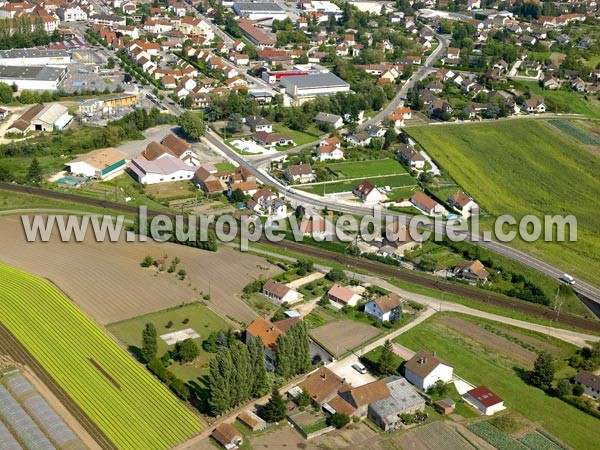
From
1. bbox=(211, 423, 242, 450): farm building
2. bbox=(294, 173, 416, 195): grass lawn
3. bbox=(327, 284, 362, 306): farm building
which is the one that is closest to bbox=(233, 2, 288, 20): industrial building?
bbox=(294, 173, 416, 195): grass lawn

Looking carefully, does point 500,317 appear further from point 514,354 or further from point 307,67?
point 307,67

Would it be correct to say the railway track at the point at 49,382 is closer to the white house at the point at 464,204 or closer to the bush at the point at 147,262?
the bush at the point at 147,262

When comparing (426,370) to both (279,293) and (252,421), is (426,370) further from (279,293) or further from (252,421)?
(279,293)

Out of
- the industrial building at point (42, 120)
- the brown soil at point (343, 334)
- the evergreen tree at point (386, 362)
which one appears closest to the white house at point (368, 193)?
the brown soil at point (343, 334)

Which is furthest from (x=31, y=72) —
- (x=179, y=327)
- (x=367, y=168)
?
(x=179, y=327)

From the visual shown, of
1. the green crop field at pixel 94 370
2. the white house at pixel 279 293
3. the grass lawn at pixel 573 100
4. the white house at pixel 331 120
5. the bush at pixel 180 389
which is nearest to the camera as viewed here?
the green crop field at pixel 94 370

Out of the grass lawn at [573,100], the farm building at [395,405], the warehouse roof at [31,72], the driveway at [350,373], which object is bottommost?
the driveway at [350,373]

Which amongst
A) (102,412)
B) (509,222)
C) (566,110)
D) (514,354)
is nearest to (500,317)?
(514,354)
